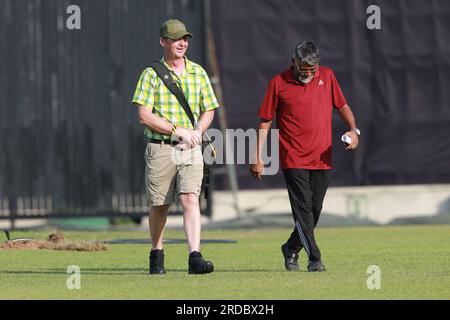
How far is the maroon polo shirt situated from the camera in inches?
500

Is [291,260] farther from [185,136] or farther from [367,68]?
[367,68]

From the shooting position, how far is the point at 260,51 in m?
23.9

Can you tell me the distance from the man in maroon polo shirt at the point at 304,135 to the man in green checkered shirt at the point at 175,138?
72 cm

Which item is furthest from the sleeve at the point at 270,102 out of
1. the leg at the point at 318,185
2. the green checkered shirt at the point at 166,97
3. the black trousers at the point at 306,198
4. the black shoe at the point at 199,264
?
the black shoe at the point at 199,264

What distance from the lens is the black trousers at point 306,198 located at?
12.6 m

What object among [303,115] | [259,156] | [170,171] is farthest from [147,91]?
[303,115]

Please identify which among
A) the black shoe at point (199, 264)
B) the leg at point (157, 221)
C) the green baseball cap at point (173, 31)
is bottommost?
the black shoe at point (199, 264)

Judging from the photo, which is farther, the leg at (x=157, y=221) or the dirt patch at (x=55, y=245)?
the dirt patch at (x=55, y=245)

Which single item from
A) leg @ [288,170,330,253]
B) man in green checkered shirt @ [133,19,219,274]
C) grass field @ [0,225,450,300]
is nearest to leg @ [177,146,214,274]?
man in green checkered shirt @ [133,19,219,274]

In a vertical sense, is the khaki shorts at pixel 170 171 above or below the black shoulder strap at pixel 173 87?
below

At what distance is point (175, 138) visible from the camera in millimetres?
12156

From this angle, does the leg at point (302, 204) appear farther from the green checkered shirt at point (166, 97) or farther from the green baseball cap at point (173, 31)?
the green baseball cap at point (173, 31)

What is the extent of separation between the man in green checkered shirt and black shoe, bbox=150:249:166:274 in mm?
400
